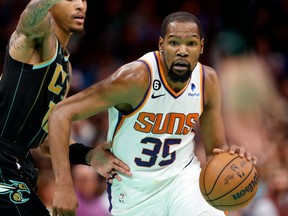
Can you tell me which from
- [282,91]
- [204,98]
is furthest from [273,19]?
[204,98]

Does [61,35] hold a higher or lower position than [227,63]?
higher

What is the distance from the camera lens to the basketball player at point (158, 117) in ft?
17.8

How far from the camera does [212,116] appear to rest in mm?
5969

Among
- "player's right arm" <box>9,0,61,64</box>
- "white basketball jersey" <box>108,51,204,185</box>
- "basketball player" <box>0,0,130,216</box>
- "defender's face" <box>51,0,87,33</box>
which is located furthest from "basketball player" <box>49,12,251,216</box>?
"defender's face" <box>51,0,87,33</box>

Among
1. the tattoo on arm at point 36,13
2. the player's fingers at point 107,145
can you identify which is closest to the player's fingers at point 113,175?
the player's fingers at point 107,145

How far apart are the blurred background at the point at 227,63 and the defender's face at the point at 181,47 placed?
323 cm

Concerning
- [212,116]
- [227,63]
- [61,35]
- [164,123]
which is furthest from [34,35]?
[227,63]

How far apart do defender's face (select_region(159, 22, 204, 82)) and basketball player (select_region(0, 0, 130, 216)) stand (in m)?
0.87

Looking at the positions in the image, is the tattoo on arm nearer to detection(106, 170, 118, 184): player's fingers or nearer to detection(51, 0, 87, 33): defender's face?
detection(51, 0, 87, 33): defender's face

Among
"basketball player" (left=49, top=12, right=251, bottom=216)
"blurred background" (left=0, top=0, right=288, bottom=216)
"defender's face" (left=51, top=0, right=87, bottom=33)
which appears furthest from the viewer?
"blurred background" (left=0, top=0, right=288, bottom=216)

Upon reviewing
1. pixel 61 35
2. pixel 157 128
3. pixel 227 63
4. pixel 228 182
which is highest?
pixel 61 35

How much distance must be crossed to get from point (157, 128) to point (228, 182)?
0.70 meters

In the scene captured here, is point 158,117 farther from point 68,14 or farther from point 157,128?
point 68,14

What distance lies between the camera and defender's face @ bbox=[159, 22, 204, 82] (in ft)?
18.1
